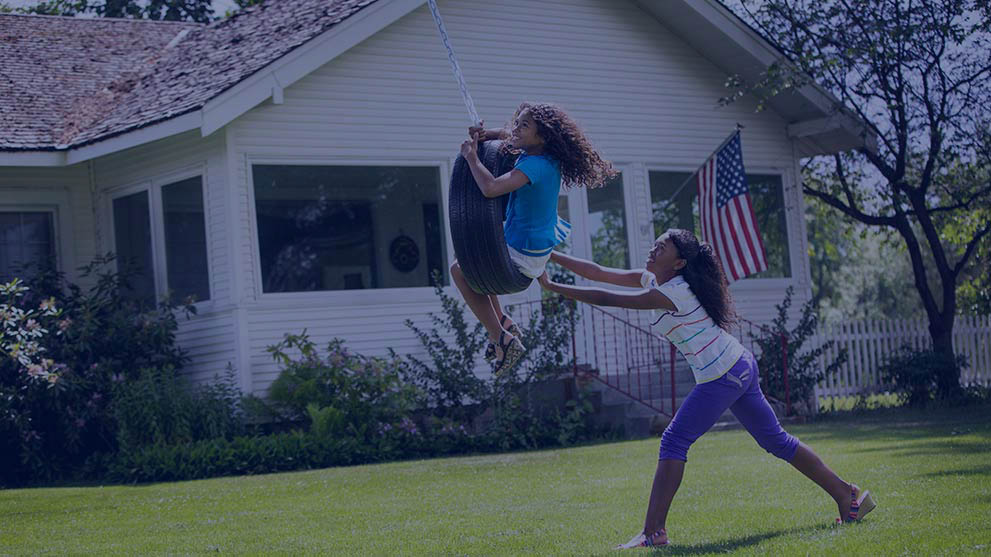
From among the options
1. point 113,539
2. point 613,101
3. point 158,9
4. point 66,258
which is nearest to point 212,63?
point 66,258

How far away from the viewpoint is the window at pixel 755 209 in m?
17.2

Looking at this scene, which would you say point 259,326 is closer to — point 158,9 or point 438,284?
point 438,284

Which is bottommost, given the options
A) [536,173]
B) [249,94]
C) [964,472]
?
[964,472]

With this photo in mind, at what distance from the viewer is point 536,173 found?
22.1 feet

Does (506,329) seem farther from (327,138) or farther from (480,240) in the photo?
(327,138)

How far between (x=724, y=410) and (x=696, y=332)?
0.43 meters

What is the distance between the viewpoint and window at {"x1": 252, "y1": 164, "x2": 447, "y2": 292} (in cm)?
1436

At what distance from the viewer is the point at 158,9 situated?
27516mm

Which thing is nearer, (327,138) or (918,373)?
(327,138)

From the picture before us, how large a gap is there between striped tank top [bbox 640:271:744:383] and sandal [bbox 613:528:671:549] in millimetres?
821

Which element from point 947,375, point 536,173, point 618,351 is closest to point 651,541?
point 536,173

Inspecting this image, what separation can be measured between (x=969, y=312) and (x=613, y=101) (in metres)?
10.3

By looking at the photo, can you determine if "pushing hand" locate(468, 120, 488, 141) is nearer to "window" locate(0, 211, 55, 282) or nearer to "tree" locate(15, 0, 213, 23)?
"window" locate(0, 211, 55, 282)

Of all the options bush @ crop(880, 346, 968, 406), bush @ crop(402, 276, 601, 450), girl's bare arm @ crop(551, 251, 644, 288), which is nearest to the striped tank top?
girl's bare arm @ crop(551, 251, 644, 288)
